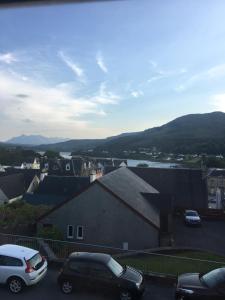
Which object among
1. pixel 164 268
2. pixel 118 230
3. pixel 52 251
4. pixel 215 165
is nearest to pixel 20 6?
pixel 164 268

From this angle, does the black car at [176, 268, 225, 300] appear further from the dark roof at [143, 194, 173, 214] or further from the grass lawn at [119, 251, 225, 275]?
the dark roof at [143, 194, 173, 214]

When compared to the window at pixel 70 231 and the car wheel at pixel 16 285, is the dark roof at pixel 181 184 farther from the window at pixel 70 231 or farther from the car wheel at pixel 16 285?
the car wheel at pixel 16 285

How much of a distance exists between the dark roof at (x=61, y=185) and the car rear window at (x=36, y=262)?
115 ft

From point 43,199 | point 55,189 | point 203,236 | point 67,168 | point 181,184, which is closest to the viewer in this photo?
point 203,236

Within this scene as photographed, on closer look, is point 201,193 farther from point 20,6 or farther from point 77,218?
point 20,6

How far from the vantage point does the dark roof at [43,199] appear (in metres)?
45.2

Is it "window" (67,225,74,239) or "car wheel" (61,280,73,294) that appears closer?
"car wheel" (61,280,73,294)

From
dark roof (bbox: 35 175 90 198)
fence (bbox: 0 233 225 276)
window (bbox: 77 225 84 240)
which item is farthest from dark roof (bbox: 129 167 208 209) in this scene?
fence (bbox: 0 233 225 276)

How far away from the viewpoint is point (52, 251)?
54.5ft

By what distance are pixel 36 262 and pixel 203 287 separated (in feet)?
18.7

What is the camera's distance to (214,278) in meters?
11.5

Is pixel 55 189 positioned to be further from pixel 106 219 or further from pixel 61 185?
pixel 106 219

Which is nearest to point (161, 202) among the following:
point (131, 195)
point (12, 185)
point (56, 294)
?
point (131, 195)

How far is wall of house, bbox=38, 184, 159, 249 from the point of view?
25.7 m
